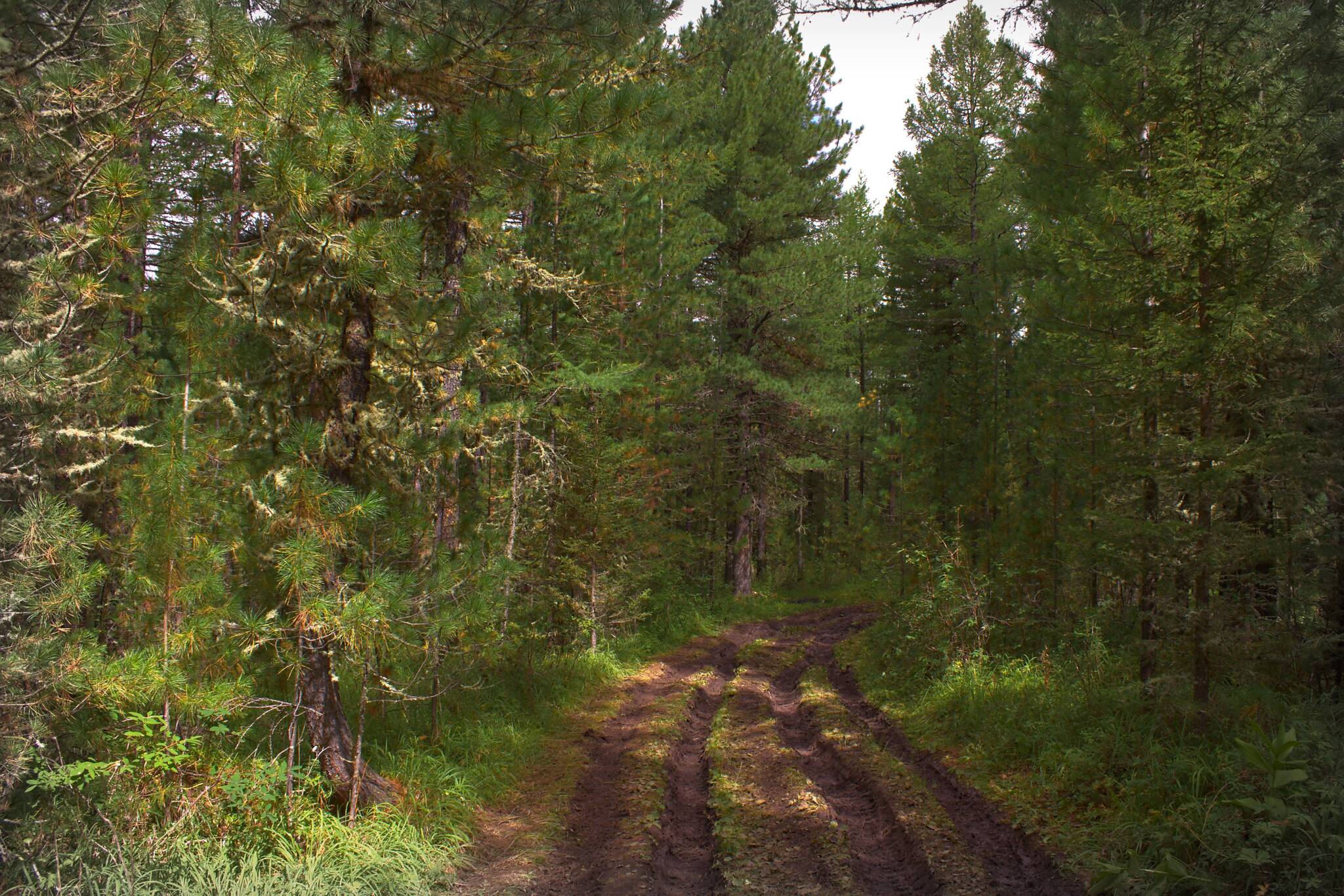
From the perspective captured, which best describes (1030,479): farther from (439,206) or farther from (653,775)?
(439,206)

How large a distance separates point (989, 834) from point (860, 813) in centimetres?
109

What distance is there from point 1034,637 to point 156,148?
1555 centimetres

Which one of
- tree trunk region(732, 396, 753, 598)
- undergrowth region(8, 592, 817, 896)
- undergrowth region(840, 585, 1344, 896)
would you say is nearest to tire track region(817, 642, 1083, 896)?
undergrowth region(840, 585, 1344, 896)

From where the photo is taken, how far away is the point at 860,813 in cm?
669

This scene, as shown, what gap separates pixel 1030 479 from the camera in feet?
37.4

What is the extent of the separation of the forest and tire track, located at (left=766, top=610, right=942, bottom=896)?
0.19ft

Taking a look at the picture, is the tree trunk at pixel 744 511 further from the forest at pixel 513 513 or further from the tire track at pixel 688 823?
the tire track at pixel 688 823

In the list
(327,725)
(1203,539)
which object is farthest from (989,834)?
(327,725)

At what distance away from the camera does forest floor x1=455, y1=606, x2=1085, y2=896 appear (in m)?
5.55

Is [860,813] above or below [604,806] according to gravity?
above

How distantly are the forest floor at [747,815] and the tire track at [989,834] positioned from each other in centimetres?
2

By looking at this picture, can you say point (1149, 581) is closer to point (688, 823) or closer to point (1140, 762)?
point (1140, 762)

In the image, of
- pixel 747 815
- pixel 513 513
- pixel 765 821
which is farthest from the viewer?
pixel 513 513

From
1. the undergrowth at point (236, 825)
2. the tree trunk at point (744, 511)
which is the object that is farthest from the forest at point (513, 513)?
the tree trunk at point (744, 511)
